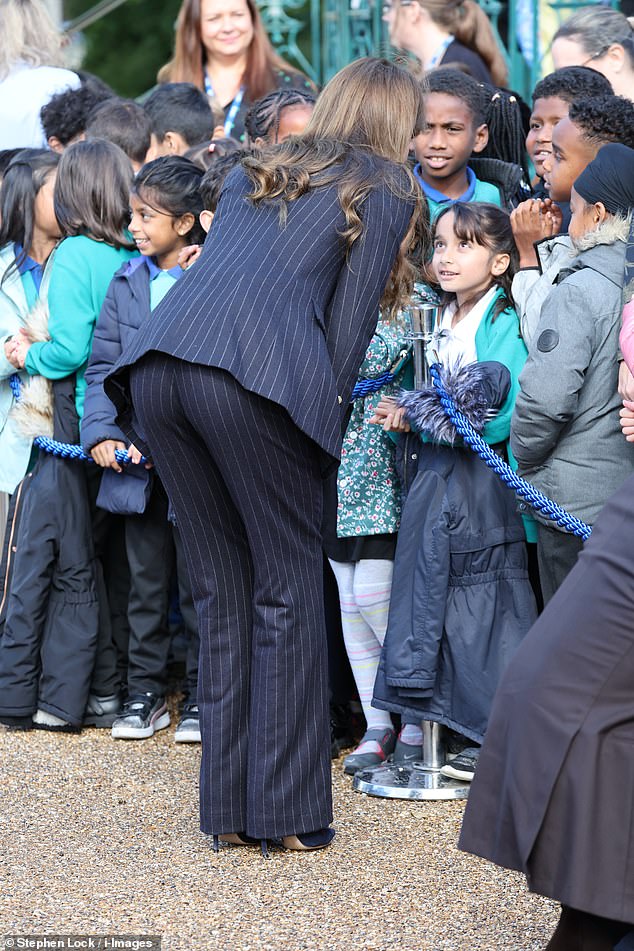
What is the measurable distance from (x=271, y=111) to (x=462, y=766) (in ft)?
8.21

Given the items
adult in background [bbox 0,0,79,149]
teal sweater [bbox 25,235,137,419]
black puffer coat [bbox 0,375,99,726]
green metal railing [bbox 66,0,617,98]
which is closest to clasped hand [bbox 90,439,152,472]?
black puffer coat [bbox 0,375,99,726]

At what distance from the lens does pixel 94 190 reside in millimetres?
5234

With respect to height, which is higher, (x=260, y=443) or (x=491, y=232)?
(x=491, y=232)

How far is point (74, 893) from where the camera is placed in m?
3.52

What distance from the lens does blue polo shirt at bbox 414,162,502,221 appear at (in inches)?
194

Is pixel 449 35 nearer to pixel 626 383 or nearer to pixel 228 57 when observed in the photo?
pixel 228 57

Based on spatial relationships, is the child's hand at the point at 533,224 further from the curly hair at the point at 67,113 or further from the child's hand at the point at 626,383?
the curly hair at the point at 67,113

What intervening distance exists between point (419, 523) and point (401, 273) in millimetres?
849

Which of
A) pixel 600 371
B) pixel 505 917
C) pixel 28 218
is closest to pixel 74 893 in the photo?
pixel 505 917

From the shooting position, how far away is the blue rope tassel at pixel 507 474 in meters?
3.94

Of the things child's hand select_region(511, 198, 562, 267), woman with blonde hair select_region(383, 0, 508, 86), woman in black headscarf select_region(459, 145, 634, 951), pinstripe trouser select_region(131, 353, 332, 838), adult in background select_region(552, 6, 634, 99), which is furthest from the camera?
woman with blonde hair select_region(383, 0, 508, 86)

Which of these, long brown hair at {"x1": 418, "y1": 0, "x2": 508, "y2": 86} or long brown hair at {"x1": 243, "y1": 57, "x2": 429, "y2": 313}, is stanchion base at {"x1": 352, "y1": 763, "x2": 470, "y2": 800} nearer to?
long brown hair at {"x1": 243, "y1": 57, "x2": 429, "y2": 313}

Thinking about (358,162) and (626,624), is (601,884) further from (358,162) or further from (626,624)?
(358,162)

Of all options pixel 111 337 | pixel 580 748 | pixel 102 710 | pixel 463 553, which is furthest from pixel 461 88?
pixel 580 748
